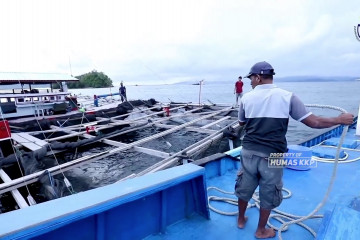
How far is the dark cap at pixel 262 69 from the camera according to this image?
213 cm

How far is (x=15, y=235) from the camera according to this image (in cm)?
148

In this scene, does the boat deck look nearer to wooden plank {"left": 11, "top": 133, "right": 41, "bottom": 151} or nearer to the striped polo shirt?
the striped polo shirt

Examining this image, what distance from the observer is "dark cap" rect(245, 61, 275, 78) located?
213 centimetres

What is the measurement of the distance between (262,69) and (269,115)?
0.46 m

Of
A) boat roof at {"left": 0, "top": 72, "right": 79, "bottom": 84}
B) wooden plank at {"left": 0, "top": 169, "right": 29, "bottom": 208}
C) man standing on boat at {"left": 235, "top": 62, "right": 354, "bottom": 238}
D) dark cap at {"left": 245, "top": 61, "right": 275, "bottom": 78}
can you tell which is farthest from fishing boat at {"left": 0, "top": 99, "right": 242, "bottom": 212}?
boat roof at {"left": 0, "top": 72, "right": 79, "bottom": 84}

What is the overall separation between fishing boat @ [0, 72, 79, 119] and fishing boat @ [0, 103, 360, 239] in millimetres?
12049

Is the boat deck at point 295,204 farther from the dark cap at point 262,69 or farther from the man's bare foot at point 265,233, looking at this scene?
the dark cap at point 262,69

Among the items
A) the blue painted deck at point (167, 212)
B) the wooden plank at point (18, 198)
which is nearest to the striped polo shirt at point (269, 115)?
the blue painted deck at point (167, 212)

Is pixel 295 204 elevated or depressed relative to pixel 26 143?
elevated

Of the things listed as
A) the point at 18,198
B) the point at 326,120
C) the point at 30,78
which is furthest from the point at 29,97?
the point at 326,120

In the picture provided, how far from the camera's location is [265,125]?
2.13 meters

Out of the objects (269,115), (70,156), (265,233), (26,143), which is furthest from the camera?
(70,156)

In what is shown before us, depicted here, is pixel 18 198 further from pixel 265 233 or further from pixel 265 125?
pixel 265 125

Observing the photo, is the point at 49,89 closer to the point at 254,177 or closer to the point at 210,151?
the point at 210,151
